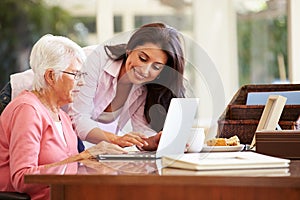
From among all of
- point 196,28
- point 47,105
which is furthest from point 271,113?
point 196,28

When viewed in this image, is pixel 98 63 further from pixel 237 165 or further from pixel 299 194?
pixel 299 194

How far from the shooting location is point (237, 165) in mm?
1646

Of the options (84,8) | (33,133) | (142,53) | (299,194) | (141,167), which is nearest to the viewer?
(299,194)

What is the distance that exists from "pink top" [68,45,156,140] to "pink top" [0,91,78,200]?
142 mm

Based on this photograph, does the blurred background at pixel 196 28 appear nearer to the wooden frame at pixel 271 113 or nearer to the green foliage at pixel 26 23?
the green foliage at pixel 26 23

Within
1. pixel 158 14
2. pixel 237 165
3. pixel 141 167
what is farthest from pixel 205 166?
pixel 158 14

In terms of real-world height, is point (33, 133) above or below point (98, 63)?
below

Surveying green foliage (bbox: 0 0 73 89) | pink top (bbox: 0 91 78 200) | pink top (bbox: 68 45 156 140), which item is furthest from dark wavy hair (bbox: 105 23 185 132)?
green foliage (bbox: 0 0 73 89)

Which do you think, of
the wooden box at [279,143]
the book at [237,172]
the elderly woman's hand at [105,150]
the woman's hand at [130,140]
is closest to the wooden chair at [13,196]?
the elderly woman's hand at [105,150]

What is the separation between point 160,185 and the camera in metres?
1.61

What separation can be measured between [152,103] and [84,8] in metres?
3.47

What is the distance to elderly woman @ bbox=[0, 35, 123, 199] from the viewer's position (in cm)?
216

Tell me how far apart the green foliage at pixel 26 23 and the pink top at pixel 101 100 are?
133 inches

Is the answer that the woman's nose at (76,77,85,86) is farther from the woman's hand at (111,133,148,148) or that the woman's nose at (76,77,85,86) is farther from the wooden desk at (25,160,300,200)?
the wooden desk at (25,160,300,200)
